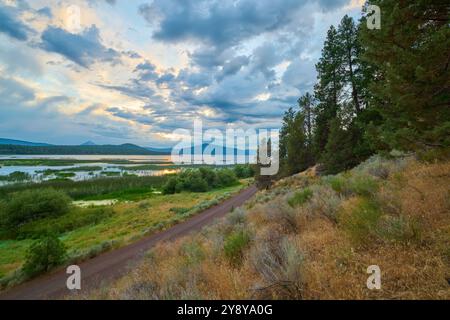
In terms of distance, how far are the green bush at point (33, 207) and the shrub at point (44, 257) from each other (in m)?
29.6

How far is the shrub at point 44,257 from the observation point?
495 inches

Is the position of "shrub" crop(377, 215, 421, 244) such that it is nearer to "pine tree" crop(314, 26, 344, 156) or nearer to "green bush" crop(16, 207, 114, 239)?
"pine tree" crop(314, 26, 344, 156)

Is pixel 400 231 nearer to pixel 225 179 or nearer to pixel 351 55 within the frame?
pixel 351 55

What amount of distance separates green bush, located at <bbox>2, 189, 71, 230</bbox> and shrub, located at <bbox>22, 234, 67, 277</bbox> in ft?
97.2

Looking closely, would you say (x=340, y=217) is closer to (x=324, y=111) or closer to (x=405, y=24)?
(x=405, y=24)

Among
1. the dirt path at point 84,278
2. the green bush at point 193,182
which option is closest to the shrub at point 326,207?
the dirt path at point 84,278

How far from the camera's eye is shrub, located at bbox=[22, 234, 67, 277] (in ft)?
41.3

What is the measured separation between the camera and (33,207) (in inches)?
1433

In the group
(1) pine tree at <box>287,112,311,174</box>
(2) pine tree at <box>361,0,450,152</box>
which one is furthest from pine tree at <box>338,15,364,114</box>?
(2) pine tree at <box>361,0,450,152</box>

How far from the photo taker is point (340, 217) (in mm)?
5227

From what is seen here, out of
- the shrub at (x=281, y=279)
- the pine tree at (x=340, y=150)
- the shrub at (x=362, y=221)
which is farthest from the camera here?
the pine tree at (x=340, y=150)

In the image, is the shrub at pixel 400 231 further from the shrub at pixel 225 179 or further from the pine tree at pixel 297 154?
the shrub at pixel 225 179

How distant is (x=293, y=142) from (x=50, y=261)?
28.9 m
